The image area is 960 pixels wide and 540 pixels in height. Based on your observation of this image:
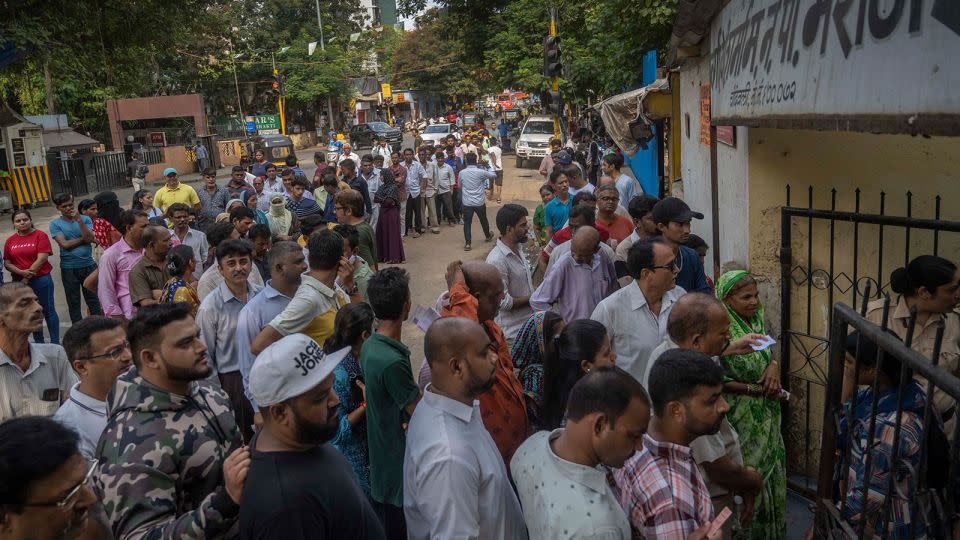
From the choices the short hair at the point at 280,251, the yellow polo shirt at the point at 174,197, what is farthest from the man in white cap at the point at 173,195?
the short hair at the point at 280,251

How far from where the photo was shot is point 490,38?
35.4 m

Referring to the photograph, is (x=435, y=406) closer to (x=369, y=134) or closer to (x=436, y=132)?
(x=436, y=132)

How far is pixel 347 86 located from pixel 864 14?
55.8 metres

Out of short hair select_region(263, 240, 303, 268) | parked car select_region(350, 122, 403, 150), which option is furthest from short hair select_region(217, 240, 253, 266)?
parked car select_region(350, 122, 403, 150)

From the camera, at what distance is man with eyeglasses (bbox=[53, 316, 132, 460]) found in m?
3.55

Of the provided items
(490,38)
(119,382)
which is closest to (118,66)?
(490,38)

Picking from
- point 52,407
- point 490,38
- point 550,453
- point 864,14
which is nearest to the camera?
point 550,453

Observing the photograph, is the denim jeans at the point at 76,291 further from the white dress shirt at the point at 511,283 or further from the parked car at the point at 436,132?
the parked car at the point at 436,132

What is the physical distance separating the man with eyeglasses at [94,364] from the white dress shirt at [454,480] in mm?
1620

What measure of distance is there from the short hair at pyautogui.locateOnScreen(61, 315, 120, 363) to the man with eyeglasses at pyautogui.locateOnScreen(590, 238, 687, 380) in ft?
8.47

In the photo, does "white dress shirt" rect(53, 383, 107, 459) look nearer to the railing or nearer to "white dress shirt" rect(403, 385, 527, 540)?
"white dress shirt" rect(403, 385, 527, 540)

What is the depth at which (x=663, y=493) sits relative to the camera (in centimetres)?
263

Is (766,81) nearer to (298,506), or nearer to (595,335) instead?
(595,335)

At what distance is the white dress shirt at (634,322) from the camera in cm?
439
